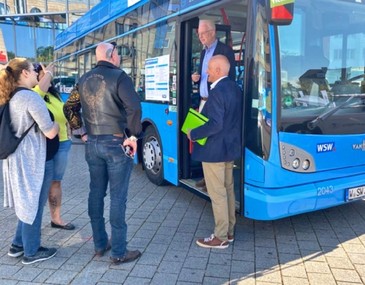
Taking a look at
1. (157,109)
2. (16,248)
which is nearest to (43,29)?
(157,109)

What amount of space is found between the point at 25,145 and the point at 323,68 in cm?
291

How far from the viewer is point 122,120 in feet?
10.3

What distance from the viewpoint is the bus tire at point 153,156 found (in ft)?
18.3

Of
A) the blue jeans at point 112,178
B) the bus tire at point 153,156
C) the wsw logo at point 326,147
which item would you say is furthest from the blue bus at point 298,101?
the blue jeans at point 112,178

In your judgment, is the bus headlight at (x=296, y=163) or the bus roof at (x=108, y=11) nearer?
the bus headlight at (x=296, y=163)

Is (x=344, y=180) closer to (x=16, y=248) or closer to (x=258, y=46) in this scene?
(x=258, y=46)

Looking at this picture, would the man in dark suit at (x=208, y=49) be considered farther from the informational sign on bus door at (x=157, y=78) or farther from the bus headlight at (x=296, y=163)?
the bus headlight at (x=296, y=163)

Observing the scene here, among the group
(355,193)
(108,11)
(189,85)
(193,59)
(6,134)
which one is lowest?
(355,193)

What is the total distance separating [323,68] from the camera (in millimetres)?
3705

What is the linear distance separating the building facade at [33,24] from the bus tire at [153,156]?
15.7m

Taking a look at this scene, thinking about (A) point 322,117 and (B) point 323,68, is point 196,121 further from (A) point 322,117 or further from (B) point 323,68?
(B) point 323,68

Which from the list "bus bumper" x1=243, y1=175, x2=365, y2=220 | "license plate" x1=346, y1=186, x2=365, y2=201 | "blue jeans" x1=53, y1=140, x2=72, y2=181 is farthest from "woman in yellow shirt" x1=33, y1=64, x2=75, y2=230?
"license plate" x1=346, y1=186, x2=365, y2=201

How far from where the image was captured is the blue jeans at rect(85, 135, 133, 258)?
10.3 feet

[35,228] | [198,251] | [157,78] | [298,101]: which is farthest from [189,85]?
[35,228]
